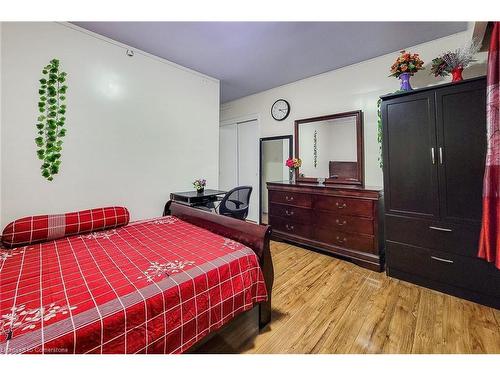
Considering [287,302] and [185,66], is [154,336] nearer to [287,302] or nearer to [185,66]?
[287,302]

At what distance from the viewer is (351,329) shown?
1.57 m

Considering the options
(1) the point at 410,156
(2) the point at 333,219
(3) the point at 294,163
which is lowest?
(2) the point at 333,219

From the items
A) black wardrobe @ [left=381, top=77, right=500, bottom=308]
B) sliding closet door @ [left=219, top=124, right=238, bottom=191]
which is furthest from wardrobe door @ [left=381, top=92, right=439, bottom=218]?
sliding closet door @ [left=219, top=124, right=238, bottom=191]

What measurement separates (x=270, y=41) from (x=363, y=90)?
1.45 meters

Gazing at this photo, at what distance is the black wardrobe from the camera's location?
1804 mm

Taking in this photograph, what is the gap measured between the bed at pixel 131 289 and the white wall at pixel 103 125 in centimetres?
86

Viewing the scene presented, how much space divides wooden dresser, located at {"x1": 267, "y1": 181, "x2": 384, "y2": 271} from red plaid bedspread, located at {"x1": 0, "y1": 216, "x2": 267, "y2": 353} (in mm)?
1596

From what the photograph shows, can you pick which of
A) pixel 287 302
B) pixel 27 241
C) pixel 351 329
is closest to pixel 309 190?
pixel 287 302

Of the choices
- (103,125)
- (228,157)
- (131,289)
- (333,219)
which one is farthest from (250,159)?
(131,289)

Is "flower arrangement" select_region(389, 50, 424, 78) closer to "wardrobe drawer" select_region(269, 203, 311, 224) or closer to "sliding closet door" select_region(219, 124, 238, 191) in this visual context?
"wardrobe drawer" select_region(269, 203, 311, 224)

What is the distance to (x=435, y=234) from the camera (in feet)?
6.62

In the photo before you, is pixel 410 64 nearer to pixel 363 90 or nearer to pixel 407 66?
pixel 407 66
